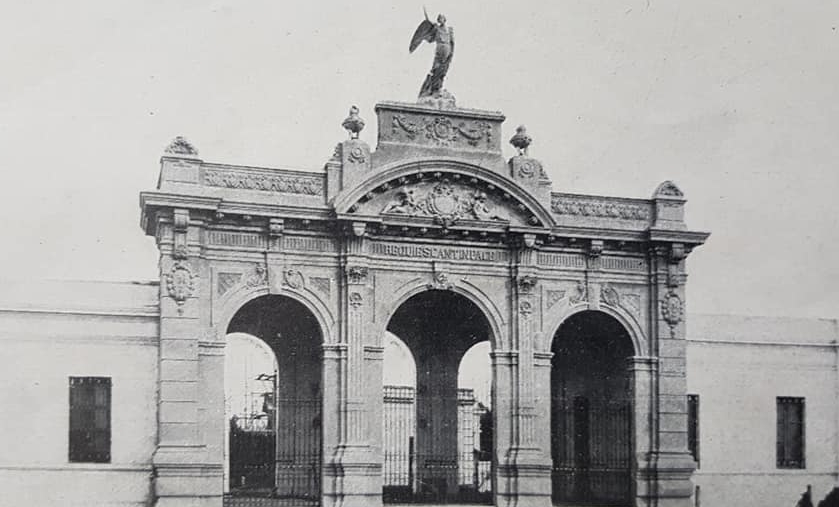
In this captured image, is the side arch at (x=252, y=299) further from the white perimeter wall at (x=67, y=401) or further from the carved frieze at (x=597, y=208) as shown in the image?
the carved frieze at (x=597, y=208)

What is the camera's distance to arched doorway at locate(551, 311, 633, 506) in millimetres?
26156

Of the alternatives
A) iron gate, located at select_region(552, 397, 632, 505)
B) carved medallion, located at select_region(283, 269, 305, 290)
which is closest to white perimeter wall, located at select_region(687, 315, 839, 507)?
iron gate, located at select_region(552, 397, 632, 505)

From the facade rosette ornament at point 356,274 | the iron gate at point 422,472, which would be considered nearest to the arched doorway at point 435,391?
the iron gate at point 422,472

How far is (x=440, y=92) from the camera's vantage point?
24.8 metres

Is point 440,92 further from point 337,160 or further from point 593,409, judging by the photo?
point 593,409

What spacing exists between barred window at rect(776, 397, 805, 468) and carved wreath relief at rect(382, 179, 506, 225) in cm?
887

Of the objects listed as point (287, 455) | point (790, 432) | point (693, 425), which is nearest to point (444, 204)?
point (287, 455)

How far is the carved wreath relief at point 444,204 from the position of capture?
78.1 feet

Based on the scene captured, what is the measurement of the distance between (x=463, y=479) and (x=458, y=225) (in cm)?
969

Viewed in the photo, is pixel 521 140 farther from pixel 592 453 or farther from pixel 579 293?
pixel 592 453

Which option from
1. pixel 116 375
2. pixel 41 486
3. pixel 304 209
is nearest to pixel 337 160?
pixel 304 209

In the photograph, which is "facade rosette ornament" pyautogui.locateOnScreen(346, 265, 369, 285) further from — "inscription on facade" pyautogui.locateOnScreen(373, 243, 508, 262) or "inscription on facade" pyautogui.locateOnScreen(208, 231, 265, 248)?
"inscription on facade" pyautogui.locateOnScreen(208, 231, 265, 248)

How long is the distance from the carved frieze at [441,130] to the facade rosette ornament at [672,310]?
4.99m

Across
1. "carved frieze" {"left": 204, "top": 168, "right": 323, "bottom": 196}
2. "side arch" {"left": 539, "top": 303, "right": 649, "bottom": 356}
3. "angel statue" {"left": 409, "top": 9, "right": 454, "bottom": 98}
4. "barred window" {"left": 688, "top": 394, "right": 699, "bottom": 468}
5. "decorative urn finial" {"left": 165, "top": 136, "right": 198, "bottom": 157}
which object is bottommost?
"barred window" {"left": 688, "top": 394, "right": 699, "bottom": 468}
